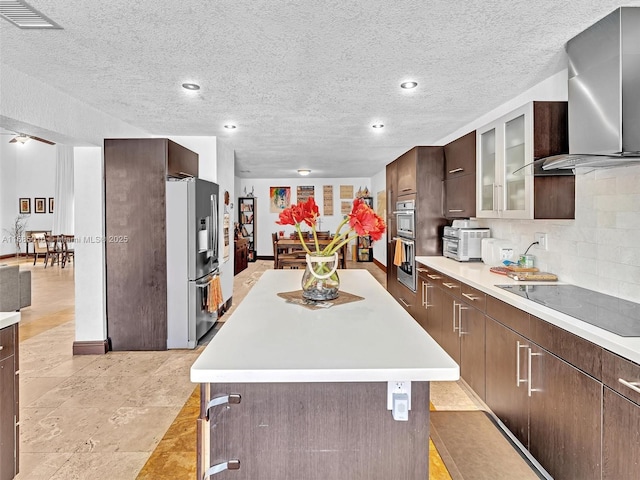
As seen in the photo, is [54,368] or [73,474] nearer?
[73,474]

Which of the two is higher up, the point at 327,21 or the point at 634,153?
the point at 327,21

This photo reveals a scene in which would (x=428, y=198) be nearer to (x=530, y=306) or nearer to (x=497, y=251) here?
(x=497, y=251)

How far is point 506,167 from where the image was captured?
288 cm

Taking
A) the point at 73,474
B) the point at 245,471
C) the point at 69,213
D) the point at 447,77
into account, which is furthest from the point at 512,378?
the point at 69,213

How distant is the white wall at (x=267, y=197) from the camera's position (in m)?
11.1

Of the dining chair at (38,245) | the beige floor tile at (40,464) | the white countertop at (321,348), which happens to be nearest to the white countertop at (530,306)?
the white countertop at (321,348)

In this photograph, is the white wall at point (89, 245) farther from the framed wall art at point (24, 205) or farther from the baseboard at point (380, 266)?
the framed wall art at point (24, 205)

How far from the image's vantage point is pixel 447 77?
2934mm

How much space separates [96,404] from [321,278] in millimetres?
2142

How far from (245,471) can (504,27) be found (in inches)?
97.9

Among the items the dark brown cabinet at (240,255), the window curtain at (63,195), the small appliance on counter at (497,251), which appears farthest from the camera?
Result: the window curtain at (63,195)

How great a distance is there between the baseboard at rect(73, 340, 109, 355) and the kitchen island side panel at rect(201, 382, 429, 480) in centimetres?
323

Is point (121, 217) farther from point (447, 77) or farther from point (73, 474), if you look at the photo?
point (447, 77)

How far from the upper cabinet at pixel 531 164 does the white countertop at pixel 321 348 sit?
53.8 inches
